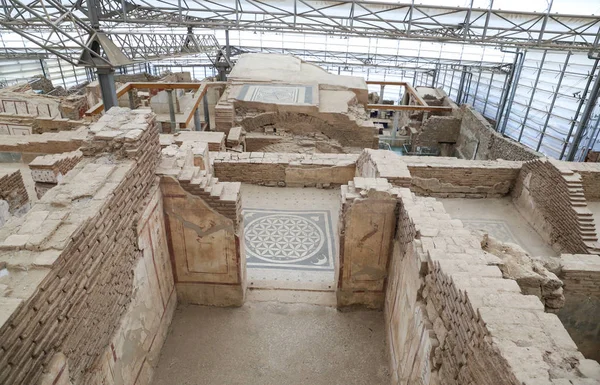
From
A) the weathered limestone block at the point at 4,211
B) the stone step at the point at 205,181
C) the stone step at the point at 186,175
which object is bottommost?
the weathered limestone block at the point at 4,211

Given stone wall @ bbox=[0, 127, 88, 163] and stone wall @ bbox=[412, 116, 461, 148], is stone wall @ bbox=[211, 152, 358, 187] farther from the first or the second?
stone wall @ bbox=[412, 116, 461, 148]

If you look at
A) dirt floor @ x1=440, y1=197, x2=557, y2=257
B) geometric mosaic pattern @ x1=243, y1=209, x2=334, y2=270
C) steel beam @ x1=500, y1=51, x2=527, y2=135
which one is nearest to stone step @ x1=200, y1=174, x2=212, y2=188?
geometric mosaic pattern @ x1=243, y1=209, x2=334, y2=270

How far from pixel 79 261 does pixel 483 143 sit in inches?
450

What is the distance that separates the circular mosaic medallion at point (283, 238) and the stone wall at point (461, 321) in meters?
1.82

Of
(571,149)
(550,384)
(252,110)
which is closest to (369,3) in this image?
(252,110)

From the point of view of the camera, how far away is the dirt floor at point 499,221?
241 inches

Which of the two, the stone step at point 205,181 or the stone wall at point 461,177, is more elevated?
the stone step at point 205,181

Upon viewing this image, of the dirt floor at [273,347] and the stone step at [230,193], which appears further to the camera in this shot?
the stone step at [230,193]

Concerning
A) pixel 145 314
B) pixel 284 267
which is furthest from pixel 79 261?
pixel 284 267

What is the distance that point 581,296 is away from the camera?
381cm

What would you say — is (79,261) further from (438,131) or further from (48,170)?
(438,131)

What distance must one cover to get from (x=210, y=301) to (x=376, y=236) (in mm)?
2237

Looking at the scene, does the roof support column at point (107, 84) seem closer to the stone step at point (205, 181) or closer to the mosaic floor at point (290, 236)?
the mosaic floor at point (290, 236)

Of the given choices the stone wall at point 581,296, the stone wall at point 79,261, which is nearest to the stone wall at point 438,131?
the stone wall at point 581,296
